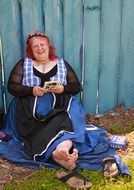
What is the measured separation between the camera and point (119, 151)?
478 centimetres

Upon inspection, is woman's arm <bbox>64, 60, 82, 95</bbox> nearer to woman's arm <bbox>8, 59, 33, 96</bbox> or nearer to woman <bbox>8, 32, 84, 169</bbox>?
woman <bbox>8, 32, 84, 169</bbox>

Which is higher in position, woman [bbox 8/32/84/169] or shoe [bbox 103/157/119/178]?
woman [bbox 8/32/84/169]

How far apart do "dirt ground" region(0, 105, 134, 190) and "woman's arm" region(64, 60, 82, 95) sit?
59cm

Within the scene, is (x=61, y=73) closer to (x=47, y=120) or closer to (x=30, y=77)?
(x=30, y=77)

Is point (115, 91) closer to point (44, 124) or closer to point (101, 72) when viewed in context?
point (101, 72)

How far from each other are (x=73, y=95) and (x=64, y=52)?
50 centimetres

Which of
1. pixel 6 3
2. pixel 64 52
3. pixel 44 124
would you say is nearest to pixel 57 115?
pixel 44 124

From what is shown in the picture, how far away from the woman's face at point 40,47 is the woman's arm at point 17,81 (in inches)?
7.6

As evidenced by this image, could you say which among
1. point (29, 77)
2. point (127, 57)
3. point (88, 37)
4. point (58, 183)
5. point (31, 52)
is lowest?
point (58, 183)

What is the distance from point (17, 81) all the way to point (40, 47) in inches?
15.8

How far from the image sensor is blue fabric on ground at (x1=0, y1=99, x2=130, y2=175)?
446 cm

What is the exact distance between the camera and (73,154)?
14.4 ft

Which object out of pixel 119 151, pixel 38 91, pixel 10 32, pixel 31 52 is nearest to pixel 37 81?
pixel 38 91

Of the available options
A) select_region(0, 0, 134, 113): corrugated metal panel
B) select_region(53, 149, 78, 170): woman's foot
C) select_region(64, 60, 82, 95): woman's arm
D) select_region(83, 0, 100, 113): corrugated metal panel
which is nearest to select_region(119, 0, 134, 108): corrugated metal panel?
select_region(0, 0, 134, 113): corrugated metal panel
